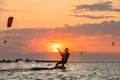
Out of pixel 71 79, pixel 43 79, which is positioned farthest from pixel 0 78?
pixel 71 79

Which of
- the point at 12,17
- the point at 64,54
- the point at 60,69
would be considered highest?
the point at 12,17

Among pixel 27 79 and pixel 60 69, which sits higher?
pixel 27 79

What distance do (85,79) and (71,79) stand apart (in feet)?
4.90

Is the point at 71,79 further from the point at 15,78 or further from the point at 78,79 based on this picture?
the point at 15,78

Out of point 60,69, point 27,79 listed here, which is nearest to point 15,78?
point 27,79

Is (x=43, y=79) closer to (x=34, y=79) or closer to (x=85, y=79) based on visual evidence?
(x=34, y=79)

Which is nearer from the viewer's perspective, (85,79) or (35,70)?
(85,79)

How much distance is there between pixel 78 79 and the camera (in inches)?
1672

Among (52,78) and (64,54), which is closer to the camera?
(52,78)

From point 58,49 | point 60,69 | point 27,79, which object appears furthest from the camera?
point 60,69

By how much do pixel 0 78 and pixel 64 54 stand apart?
582 inches

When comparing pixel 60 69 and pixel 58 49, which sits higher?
pixel 58 49

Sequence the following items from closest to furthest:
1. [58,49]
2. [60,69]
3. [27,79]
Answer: [27,79]
[58,49]
[60,69]

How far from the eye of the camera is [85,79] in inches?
1677
